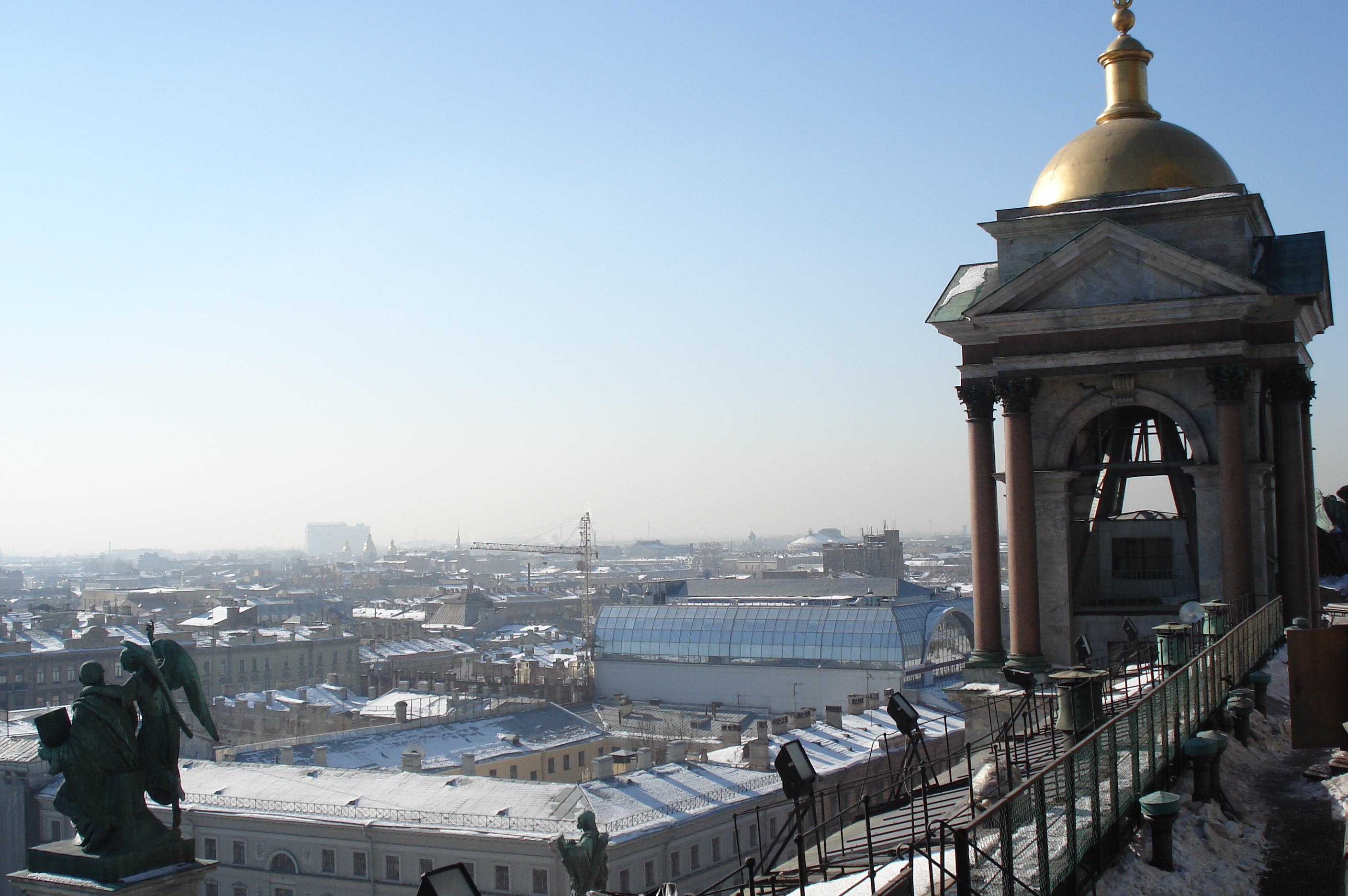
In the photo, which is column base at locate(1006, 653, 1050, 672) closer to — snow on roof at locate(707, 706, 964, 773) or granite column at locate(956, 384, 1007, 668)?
granite column at locate(956, 384, 1007, 668)

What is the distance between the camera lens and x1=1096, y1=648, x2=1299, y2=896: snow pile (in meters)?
12.0

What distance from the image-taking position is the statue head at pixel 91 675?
14.8 m

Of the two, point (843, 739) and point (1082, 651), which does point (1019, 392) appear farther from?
point (843, 739)

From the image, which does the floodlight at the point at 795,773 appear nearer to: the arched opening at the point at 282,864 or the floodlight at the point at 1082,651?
the floodlight at the point at 1082,651

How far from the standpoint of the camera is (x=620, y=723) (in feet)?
299

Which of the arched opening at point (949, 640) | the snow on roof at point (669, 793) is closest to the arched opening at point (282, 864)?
the snow on roof at point (669, 793)

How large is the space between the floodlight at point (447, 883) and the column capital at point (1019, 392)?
19.8 meters

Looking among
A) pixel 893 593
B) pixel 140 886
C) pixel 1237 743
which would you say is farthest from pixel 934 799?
pixel 893 593

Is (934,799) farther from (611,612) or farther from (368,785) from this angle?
(611,612)

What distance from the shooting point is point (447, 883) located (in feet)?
32.3

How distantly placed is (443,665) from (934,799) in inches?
4930

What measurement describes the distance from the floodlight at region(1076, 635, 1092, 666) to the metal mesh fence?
873cm

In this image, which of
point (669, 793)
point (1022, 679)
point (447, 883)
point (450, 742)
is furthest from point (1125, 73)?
point (450, 742)

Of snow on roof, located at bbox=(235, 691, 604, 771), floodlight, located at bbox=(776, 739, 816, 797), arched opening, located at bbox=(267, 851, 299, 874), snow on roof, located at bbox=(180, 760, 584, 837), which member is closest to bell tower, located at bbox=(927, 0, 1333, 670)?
floodlight, located at bbox=(776, 739, 816, 797)
